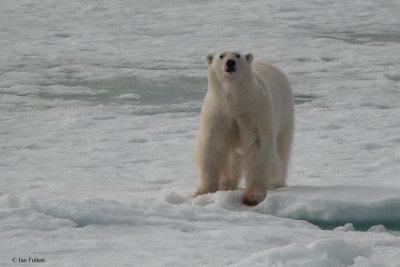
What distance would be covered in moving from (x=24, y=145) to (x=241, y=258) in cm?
393

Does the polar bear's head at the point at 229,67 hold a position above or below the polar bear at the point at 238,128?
above

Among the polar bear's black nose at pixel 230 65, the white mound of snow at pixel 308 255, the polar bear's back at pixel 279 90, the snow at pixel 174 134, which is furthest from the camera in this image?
the polar bear's back at pixel 279 90

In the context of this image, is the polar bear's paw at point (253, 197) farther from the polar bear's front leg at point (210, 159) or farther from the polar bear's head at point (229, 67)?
the polar bear's head at point (229, 67)

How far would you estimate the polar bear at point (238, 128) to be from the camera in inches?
202

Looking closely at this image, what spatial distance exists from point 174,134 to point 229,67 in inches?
98.3

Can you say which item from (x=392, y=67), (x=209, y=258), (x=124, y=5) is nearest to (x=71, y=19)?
(x=124, y=5)

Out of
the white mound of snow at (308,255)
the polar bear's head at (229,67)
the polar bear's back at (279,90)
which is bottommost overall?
the white mound of snow at (308,255)

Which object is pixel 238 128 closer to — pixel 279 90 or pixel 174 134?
pixel 279 90

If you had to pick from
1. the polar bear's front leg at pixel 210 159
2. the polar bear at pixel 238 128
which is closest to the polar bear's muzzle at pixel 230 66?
the polar bear at pixel 238 128

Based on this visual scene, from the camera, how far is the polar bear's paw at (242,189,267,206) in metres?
5.12

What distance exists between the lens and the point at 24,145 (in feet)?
23.1

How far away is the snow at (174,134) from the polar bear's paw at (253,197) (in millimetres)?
69

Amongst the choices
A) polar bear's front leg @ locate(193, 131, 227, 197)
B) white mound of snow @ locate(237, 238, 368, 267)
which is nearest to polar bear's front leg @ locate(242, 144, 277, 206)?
polar bear's front leg @ locate(193, 131, 227, 197)

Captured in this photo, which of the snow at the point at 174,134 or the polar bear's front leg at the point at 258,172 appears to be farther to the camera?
the polar bear's front leg at the point at 258,172
